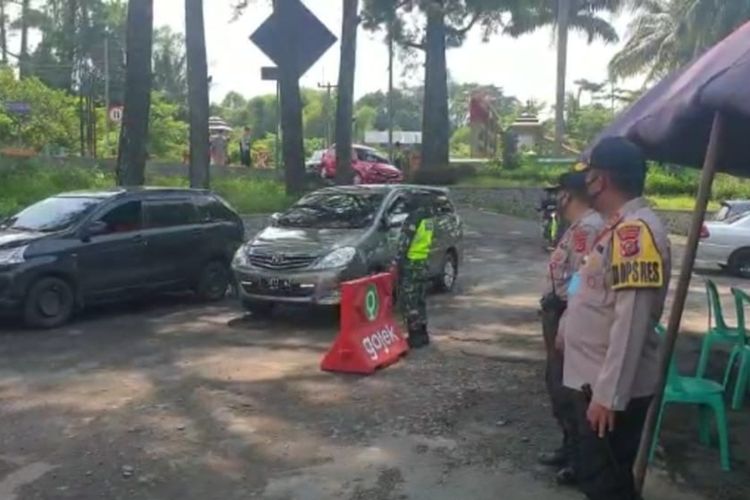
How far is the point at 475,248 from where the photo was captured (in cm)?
2111

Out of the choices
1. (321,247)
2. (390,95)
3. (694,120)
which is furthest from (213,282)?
(390,95)

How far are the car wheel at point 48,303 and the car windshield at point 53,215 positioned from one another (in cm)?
72

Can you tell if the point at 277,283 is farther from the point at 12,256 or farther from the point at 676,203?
the point at 676,203

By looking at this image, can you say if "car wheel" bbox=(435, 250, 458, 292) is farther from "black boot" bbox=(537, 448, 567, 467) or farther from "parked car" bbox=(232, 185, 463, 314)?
"black boot" bbox=(537, 448, 567, 467)

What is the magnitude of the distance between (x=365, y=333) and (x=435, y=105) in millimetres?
25927

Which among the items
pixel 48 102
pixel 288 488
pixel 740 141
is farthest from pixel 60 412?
pixel 48 102

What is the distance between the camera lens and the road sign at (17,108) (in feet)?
102

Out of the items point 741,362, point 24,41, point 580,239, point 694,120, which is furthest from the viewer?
point 24,41

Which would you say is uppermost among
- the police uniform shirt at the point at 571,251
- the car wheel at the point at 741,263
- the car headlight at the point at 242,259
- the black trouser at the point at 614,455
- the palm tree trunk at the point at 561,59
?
the palm tree trunk at the point at 561,59

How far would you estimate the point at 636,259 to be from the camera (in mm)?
3477

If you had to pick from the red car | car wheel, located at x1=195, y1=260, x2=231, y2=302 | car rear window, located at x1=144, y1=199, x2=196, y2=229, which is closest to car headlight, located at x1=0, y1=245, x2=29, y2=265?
car rear window, located at x1=144, y1=199, x2=196, y2=229

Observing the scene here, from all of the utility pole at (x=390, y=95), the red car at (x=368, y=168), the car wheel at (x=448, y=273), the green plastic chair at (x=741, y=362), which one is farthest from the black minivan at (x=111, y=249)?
the utility pole at (x=390, y=95)

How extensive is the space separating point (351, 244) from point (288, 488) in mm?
5920

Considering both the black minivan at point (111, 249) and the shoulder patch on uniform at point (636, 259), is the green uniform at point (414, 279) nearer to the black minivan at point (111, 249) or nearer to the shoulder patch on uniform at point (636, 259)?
the black minivan at point (111, 249)
